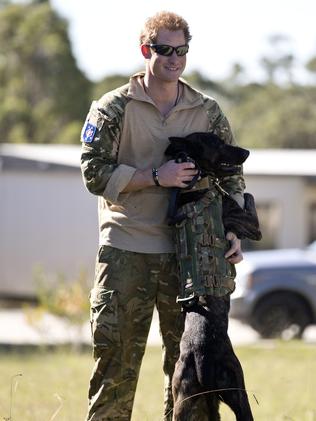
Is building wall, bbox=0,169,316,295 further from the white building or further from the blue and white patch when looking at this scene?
the blue and white patch

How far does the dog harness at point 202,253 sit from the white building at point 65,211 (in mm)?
15059

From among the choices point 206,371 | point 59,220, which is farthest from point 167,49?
point 59,220

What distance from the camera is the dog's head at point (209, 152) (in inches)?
185

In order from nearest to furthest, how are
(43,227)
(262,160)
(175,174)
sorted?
(175,174), (43,227), (262,160)

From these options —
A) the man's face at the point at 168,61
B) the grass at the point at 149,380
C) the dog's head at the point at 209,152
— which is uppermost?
the man's face at the point at 168,61

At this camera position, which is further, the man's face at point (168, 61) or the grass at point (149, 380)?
the grass at point (149, 380)

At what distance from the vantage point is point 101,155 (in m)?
4.69

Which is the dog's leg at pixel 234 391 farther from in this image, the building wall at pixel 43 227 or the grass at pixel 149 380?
the building wall at pixel 43 227

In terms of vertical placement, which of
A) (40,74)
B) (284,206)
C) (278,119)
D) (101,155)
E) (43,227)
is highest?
(40,74)

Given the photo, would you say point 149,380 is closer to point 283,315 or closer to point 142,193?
point 283,315

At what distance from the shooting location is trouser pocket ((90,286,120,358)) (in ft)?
15.3

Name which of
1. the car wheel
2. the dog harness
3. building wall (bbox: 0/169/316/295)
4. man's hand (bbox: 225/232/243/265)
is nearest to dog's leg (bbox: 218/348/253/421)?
the dog harness

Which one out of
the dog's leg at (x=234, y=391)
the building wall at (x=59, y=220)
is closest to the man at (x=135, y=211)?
the dog's leg at (x=234, y=391)

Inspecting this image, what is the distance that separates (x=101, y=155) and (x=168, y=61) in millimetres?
501
